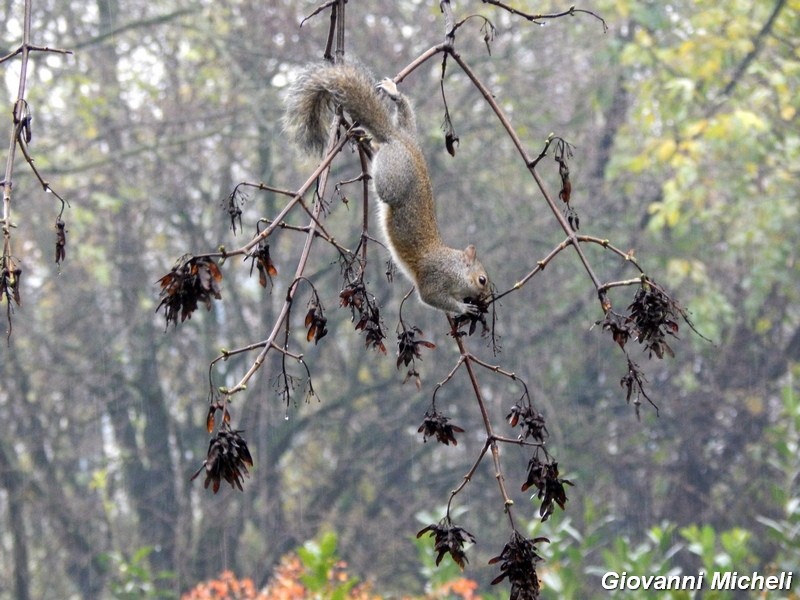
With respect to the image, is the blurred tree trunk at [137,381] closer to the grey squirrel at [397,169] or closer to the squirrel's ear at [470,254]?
the grey squirrel at [397,169]

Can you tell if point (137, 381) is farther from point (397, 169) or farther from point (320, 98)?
point (320, 98)

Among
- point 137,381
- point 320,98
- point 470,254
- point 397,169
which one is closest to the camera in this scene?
point 320,98

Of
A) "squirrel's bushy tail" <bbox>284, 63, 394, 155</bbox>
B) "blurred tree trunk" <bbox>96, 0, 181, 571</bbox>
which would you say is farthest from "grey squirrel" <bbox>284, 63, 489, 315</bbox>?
"blurred tree trunk" <bbox>96, 0, 181, 571</bbox>

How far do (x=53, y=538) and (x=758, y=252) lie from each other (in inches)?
205

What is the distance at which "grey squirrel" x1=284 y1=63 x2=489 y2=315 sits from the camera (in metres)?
2.71

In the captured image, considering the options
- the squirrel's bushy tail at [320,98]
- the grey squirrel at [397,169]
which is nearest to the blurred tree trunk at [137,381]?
the grey squirrel at [397,169]

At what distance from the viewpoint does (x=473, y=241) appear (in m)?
7.14

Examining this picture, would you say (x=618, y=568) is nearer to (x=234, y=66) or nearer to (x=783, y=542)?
(x=783, y=542)

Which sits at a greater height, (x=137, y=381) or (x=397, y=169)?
(x=137, y=381)

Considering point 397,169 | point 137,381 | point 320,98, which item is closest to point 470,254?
point 397,169

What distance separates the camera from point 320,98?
2738mm

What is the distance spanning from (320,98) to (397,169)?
41 cm

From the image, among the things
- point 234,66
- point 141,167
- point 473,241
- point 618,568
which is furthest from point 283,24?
point 618,568

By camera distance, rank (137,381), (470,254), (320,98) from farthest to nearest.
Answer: (137,381) → (470,254) → (320,98)
